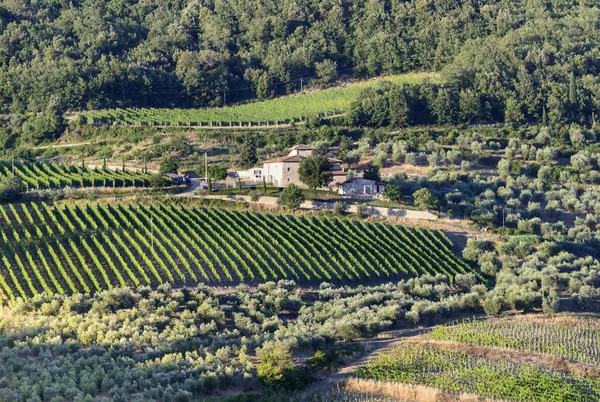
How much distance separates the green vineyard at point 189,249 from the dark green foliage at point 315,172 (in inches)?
242

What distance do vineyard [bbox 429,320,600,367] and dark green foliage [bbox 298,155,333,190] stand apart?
2329 cm

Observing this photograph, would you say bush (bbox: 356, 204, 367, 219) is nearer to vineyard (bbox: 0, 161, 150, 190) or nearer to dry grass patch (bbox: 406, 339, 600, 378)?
vineyard (bbox: 0, 161, 150, 190)

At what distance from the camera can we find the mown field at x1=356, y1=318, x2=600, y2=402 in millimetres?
36656

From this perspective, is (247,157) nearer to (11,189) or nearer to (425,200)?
(425,200)

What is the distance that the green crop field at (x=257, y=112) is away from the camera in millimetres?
97750

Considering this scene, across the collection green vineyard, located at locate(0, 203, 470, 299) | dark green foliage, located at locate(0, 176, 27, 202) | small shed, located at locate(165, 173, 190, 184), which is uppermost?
dark green foliage, located at locate(0, 176, 27, 202)

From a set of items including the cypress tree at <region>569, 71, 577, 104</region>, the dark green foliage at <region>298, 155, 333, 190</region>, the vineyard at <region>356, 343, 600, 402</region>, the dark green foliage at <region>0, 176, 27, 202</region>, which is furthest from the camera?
the cypress tree at <region>569, 71, 577, 104</region>

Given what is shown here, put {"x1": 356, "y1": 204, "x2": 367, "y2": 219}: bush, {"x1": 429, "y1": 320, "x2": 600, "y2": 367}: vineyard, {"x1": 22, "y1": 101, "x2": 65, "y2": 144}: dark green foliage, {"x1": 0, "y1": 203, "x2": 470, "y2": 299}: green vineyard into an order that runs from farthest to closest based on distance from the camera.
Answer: {"x1": 22, "y1": 101, "x2": 65, "y2": 144}: dark green foliage → {"x1": 356, "y1": 204, "x2": 367, "y2": 219}: bush → {"x1": 0, "y1": 203, "x2": 470, "y2": 299}: green vineyard → {"x1": 429, "y1": 320, "x2": 600, "y2": 367}: vineyard

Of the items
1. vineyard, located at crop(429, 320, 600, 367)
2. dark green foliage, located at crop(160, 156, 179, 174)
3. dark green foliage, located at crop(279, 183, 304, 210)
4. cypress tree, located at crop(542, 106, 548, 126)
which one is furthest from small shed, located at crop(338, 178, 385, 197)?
cypress tree, located at crop(542, 106, 548, 126)

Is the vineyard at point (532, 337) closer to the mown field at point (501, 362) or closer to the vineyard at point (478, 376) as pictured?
the mown field at point (501, 362)

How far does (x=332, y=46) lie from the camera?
12100 cm

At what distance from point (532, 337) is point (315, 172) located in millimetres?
27635

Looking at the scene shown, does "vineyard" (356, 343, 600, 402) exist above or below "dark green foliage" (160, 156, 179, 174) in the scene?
below

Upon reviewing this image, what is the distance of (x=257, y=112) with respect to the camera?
104 m
